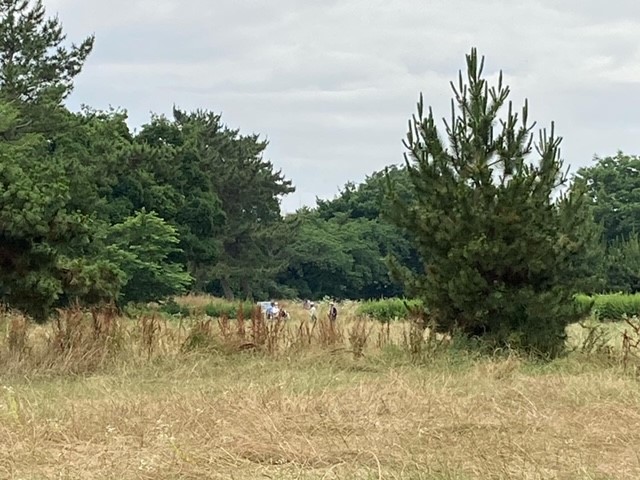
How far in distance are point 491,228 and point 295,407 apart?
5400 mm

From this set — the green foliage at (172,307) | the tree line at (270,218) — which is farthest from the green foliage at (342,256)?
the green foliage at (172,307)

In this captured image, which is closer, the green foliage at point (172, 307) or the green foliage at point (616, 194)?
the green foliage at point (172, 307)

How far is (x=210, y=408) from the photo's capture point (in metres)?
7.37

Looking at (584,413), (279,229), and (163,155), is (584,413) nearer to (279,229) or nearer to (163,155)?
(163,155)

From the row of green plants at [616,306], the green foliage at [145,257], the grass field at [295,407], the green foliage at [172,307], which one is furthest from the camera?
the green foliage at [145,257]

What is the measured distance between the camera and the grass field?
5539mm

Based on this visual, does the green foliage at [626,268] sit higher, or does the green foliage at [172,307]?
the green foliage at [626,268]

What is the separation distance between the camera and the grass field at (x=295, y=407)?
5539mm

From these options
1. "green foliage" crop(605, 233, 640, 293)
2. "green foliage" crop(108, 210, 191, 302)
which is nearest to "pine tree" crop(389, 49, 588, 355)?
"green foliage" crop(108, 210, 191, 302)

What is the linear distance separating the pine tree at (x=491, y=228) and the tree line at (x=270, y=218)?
0.07 feet

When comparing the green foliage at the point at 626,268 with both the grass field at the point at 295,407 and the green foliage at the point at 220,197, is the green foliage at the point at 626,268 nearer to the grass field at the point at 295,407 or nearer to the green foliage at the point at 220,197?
the green foliage at the point at 220,197

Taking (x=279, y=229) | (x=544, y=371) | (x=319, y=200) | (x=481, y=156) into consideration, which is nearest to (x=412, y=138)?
(x=481, y=156)

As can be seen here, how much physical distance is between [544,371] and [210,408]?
4.90 metres

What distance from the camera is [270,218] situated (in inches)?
2195
